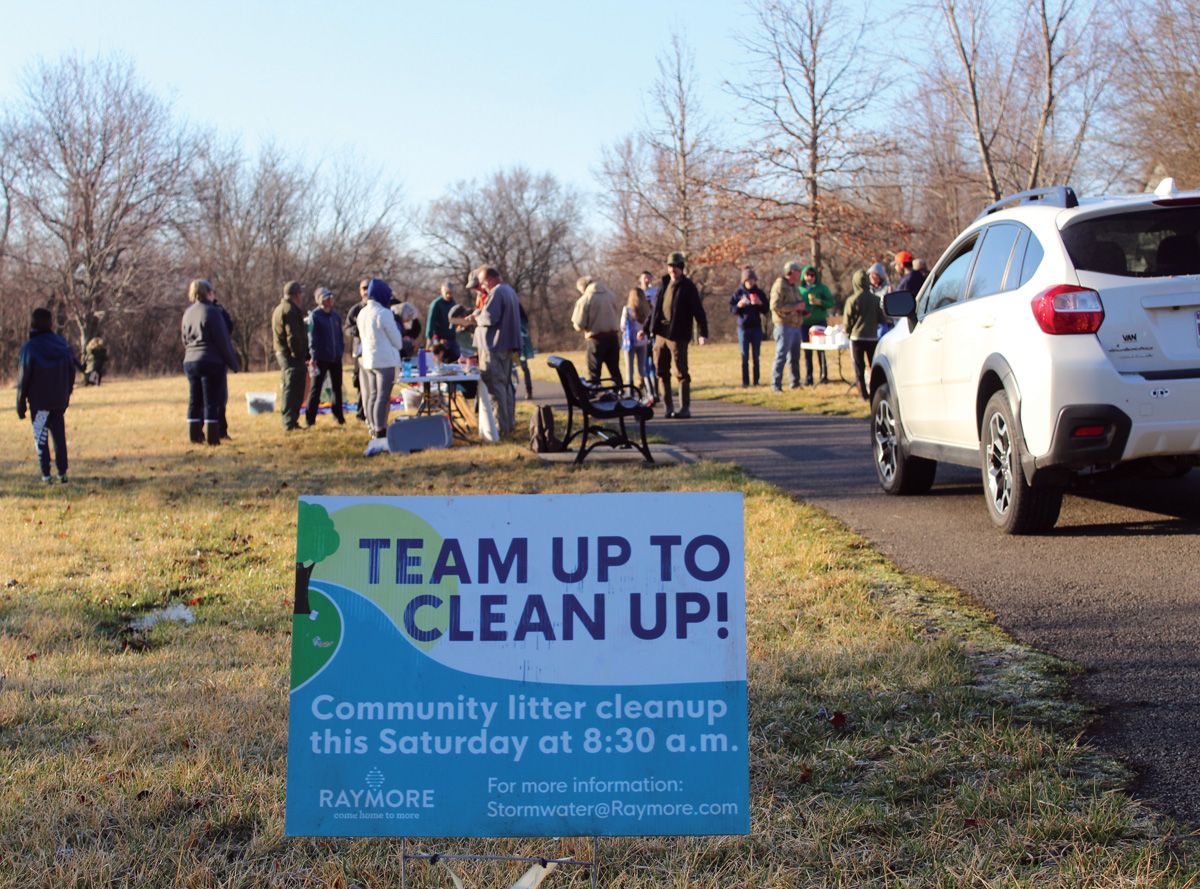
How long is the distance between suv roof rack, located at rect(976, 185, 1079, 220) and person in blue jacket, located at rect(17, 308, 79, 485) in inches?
370

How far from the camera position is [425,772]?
284 cm

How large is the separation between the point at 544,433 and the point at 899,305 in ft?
16.4

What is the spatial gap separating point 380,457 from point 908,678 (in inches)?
396

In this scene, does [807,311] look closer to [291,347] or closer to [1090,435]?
[291,347]

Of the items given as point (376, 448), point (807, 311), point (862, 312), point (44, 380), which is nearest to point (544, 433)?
point (376, 448)

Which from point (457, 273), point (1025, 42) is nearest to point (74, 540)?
point (1025, 42)

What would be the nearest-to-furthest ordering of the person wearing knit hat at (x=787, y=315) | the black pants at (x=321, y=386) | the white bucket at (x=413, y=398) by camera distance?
the white bucket at (x=413, y=398) → the black pants at (x=321, y=386) → the person wearing knit hat at (x=787, y=315)

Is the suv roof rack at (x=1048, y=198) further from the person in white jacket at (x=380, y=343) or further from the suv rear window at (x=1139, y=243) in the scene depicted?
the person in white jacket at (x=380, y=343)

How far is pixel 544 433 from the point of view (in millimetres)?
13125

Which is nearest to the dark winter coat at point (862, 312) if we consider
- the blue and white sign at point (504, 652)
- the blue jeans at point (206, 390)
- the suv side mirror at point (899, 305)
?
the blue jeans at point (206, 390)

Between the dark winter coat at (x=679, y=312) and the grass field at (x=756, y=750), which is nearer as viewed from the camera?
the grass field at (x=756, y=750)

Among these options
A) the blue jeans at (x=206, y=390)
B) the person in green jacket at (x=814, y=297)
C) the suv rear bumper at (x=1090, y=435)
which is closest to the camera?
the suv rear bumper at (x=1090, y=435)

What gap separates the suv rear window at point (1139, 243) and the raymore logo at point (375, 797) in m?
5.30

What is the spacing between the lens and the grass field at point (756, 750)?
11.0ft
